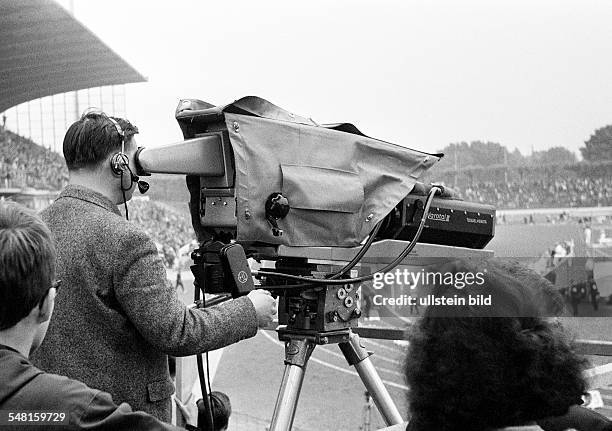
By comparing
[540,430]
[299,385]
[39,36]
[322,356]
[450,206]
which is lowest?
[322,356]

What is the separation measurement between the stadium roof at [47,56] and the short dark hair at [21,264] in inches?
454

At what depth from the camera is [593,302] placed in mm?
2510

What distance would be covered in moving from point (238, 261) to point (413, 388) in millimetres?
814

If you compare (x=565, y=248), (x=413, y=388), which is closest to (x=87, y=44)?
(x=565, y=248)

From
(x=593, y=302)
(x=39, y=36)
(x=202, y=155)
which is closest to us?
(x=202, y=155)

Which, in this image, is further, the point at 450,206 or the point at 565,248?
the point at 565,248

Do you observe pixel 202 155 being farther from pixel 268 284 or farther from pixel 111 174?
pixel 268 284

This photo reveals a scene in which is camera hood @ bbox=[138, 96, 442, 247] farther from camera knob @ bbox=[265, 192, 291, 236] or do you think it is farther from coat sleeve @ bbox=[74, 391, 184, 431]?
coat sleeve @ bbox=[74, 391, 184, 431]

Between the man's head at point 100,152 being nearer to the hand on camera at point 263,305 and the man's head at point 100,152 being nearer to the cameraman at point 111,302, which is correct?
the cameraman at point 111,302

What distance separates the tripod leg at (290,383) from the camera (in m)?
1.95

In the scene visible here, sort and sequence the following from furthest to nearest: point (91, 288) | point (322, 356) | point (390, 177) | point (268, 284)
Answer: point (322, 356)
point (390, 177)
point (268, 284)
point (91, 288)

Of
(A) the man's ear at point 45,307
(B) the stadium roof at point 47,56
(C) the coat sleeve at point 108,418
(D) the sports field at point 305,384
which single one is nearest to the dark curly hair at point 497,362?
(C) the coat sleeve at point 108,418

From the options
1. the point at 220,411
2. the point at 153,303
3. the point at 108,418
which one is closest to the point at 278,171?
the point at 153,303

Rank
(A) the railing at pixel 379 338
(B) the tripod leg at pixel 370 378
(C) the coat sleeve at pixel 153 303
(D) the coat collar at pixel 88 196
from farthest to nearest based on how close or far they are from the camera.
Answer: (B) the tripod leg at pixel 370 378 → (A) the railing at pixel 379 338 → (D) the coat collar at pixel 88 196 → (C) the coat sleeve at pixel 153 303
